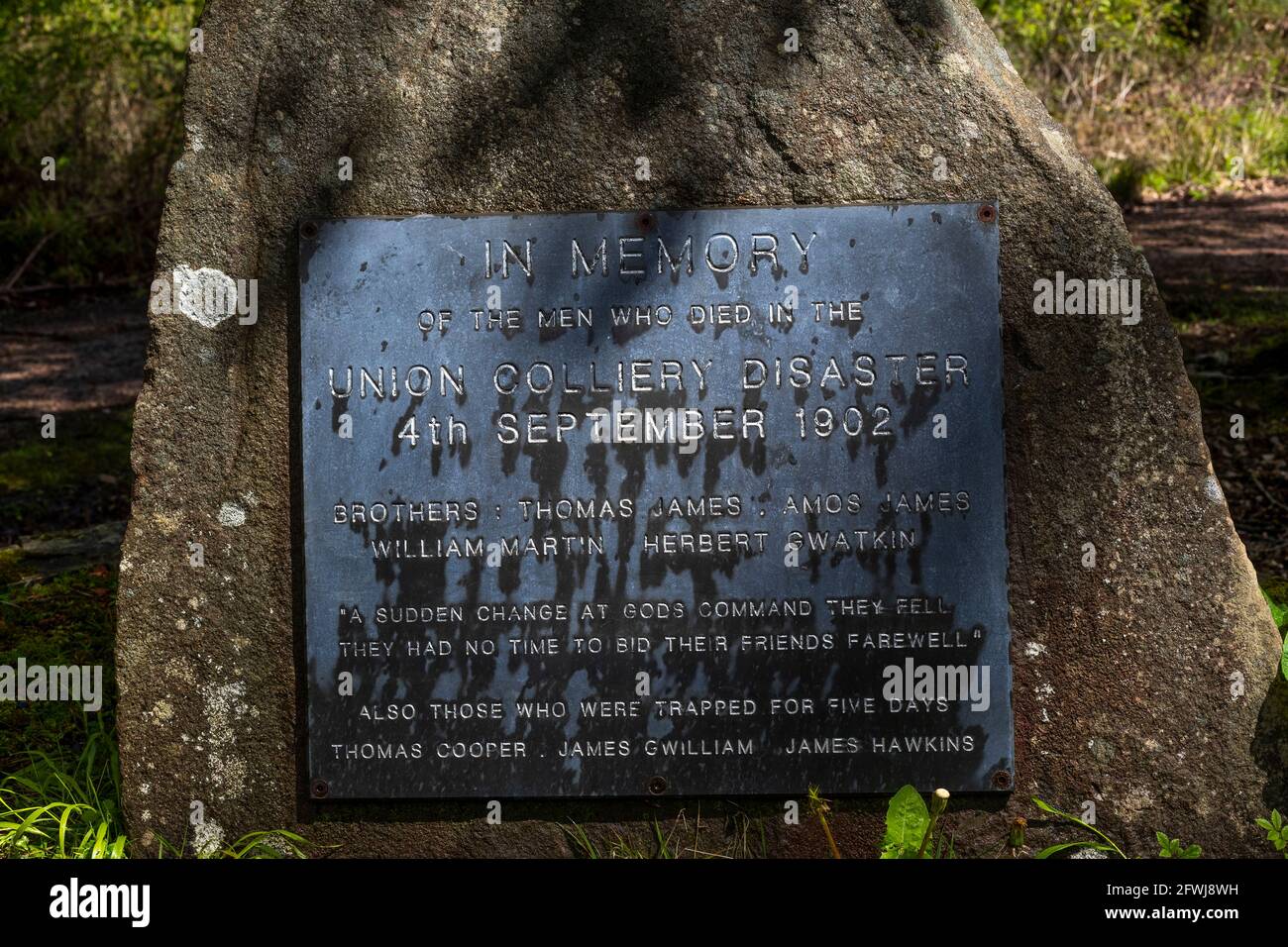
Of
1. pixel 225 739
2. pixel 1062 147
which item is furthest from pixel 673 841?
pixel 1062 147

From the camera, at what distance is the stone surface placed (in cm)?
244

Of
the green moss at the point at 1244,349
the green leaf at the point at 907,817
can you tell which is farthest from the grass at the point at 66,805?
the green moss at the point at 1244,349

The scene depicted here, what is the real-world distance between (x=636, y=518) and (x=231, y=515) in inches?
32.6

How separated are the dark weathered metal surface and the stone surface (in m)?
0.08

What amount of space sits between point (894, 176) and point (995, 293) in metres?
0.31

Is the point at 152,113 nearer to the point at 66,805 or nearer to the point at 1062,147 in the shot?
the point at 66,805

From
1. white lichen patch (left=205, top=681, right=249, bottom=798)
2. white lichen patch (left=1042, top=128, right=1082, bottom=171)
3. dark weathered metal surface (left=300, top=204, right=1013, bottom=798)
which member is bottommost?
white lichen patch (left=205, top=681, right=249, bottom=798)

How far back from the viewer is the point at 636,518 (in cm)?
247

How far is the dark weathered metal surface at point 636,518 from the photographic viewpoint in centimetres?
245

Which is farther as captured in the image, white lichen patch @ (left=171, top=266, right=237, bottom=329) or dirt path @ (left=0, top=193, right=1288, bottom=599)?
dirt path @ (left=0, top=193, right=1288, bottom=599)

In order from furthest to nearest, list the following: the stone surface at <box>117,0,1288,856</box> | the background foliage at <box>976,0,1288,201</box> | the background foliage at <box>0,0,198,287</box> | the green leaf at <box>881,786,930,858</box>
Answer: the background foliage at <box>976,0,1288,201</box> < the background foliage at <box>0,0,198,287</box> < the stone surface at <box>117,0,1288,856</box> < the green leaf at <box>881,786,930,858</box>

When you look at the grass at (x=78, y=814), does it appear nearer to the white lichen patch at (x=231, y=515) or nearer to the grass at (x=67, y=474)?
the white lichen patch at (x=231, y=515)

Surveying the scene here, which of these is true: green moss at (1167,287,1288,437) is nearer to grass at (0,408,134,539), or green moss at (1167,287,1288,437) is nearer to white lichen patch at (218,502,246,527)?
white lichen patch at (218,502,246,527)

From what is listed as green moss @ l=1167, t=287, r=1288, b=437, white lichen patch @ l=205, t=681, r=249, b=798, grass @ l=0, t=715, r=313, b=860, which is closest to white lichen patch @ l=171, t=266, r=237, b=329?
white lichen patch @ l=205, t=681, r=249, b=798
